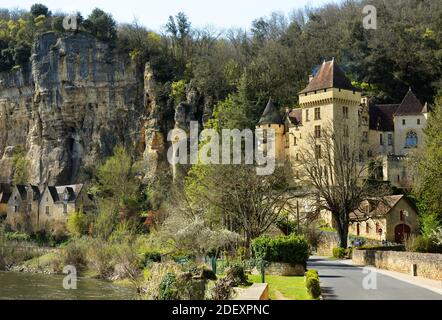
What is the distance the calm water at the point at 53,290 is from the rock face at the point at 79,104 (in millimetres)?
33530

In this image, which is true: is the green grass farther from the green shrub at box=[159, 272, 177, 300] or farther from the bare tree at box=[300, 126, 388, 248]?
the bare tree at box=[300, 126, 388, 248]

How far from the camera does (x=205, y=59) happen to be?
3204 inches

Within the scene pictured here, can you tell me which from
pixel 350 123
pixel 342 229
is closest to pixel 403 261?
pixel 342 229

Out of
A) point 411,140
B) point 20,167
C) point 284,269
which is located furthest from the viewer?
point 20,167

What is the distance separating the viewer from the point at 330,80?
63688mm

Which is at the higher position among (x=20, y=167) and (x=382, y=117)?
(x=382, y=117)

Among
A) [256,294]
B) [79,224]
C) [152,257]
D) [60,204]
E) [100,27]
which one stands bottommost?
[79,224]

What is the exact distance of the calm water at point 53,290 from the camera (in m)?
38.6

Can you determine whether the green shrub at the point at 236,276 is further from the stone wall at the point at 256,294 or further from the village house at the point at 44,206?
the village house at the point at 44,206

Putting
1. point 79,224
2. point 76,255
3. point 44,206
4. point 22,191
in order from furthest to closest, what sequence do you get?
point 22,191 < point 44,206 < point 79,224 < point 76,255

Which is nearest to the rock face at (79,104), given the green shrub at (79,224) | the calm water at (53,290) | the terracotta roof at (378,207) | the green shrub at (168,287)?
the green shrub at (79,224)

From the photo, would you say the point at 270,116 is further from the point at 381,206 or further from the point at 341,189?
the point at 341,189

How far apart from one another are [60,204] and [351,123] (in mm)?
35487
